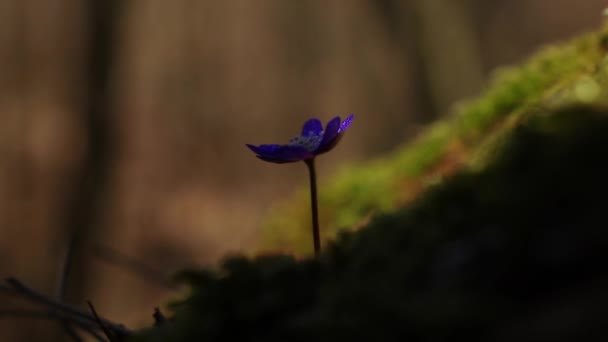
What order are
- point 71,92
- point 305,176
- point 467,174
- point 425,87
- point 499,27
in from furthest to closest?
point 499,27 < point 425,87 < point 305,176 < point 71,92 < point 467,174

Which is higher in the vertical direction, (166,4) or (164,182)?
(166,4)

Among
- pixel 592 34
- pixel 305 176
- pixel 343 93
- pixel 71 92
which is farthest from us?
pixel 343 93

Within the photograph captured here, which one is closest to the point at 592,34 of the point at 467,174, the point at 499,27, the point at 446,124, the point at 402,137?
the point at 446,124

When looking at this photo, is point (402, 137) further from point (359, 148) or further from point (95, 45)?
point (95, 45)

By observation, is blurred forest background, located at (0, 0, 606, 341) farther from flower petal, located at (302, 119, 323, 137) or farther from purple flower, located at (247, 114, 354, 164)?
purple flower, located at (247, 114, 354, 164)

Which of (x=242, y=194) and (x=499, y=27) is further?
(x=499, y=27)

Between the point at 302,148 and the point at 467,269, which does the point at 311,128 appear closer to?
the point at 302,148

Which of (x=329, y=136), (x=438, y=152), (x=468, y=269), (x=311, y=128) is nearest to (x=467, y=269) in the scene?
(x=468, y=269)

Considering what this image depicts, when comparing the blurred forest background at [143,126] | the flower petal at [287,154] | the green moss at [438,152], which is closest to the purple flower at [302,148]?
the flower petal at [287,154]
